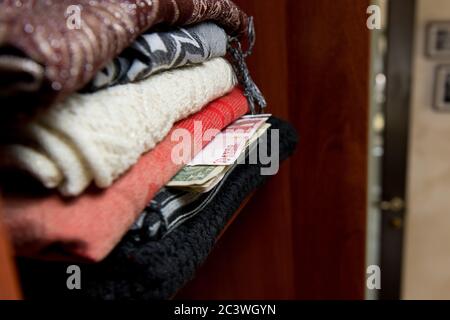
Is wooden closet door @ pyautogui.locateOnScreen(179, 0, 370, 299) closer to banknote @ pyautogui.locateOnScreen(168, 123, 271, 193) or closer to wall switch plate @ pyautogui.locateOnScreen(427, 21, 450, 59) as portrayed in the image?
banknote @ pyautogui.locateOnScreen(168, 123, 271, 193)

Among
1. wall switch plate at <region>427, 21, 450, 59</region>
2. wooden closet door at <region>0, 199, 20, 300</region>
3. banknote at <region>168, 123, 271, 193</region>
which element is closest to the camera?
wooden closet door at <region>0, 199, 20, 300</region>

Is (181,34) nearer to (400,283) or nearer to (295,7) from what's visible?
(295,7)

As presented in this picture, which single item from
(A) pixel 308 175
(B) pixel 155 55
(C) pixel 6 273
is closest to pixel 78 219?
(C) pixel 6 273

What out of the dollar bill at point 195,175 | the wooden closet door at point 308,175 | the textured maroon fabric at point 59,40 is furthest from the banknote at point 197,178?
the wooden closet door at point 308,175

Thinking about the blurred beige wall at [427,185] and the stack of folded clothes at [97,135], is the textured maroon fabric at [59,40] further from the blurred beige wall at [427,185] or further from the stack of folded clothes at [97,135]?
the blurred beige wall at [427,185]

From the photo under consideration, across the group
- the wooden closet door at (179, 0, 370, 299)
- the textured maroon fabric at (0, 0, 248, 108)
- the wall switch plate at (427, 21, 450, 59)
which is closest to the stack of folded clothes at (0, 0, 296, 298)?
the textured maroon fabric at (0, 0, 248, 108)

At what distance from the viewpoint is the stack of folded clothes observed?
0.23 metres

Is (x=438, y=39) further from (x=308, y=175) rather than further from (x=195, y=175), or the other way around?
(x=195, y=175)

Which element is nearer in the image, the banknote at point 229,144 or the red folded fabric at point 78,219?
the red folded fabric at point 78,219

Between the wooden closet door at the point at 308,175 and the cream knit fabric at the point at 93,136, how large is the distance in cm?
38

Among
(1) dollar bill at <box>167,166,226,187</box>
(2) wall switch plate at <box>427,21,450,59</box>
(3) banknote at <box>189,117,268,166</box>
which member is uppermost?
(2) wall switch plate at <box>427,21,450,59</box>

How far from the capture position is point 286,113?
2.35 ft

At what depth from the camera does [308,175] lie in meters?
0.75

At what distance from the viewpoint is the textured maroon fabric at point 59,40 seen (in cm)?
21
